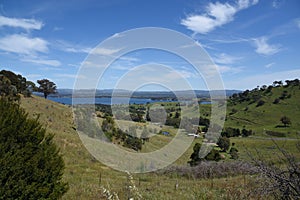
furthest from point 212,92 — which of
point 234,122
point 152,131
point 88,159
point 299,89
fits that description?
point 299,89

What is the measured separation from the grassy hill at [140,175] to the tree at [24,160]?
40.0 inches

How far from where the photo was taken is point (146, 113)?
2241 cm

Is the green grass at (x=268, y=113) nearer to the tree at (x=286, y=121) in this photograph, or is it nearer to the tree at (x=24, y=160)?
the tree at (x=286, y=121)

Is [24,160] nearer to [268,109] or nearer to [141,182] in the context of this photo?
[141,182]

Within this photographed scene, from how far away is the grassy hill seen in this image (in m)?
7.69

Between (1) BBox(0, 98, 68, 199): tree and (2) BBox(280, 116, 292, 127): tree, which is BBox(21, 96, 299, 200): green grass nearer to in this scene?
(1) BBox(0, 98, 68, 199): tree

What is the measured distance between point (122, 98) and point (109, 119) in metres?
18.5

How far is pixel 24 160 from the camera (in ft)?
14.6

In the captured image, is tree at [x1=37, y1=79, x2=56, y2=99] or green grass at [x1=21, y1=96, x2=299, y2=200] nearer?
green grass at [x1=21, y1=96, x2=299, y2=200]

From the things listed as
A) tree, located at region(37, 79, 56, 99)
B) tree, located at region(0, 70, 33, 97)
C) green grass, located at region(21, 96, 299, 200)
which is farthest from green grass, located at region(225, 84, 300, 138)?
green grass, located at region(21, 96, 299, 200)

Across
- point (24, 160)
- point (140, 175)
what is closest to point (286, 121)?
point (140, 175)

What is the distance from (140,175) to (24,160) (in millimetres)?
10644

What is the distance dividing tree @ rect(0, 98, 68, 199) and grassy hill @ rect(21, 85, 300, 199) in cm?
102

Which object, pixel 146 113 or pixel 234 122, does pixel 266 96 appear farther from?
pixel 146 113
